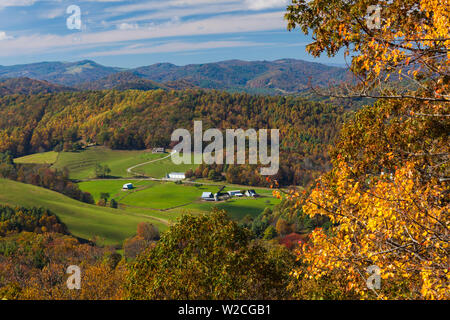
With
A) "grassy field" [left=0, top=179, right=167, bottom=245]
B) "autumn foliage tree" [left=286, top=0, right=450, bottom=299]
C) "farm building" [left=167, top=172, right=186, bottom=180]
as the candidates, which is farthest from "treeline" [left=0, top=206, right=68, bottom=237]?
"autumn foliage tree" [left=286, top=0, right=450, bottom=299]

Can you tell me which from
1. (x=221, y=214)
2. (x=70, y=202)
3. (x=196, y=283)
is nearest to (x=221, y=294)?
(x=196, y=283)

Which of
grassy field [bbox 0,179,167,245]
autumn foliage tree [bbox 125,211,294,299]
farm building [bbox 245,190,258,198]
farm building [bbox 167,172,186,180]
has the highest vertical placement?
autumn foliage tree [bbox 125,211,294,299]

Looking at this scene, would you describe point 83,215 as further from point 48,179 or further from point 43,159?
point 43,159

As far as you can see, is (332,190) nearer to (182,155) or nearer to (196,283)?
(196,283)

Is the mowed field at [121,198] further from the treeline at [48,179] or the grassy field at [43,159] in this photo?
the treeline at [48,179]

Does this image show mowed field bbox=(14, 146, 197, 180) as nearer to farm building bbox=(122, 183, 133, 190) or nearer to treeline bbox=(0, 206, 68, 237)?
farm building bbox=(122, 183, 133, 190)

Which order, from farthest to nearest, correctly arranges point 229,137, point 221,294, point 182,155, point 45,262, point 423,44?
point 229,137 → point 182,155 → point 45,262 → point 221,294 → point 423,44
